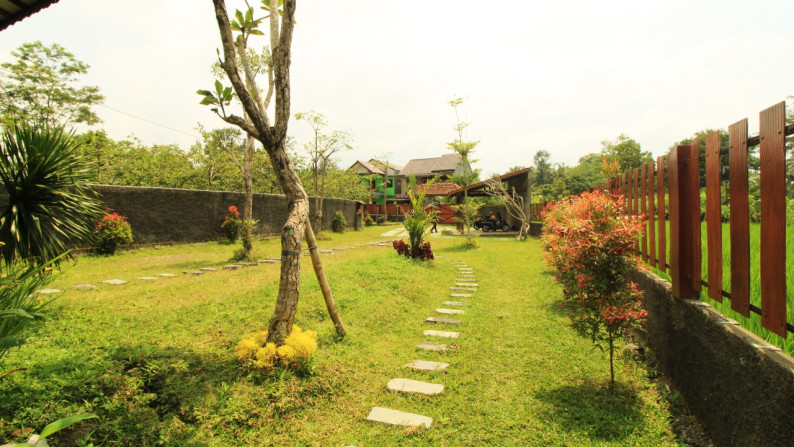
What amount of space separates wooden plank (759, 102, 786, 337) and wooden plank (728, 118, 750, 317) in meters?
0.18

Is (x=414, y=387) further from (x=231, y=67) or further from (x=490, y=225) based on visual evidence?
(x=490, y=225)

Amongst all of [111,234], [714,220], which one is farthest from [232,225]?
[714,220]

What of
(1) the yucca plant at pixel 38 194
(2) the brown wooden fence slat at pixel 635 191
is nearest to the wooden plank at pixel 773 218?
(2) the brown wooden fence slat at pixel 635 191

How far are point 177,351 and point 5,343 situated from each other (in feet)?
7.08

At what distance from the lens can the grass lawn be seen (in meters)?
2.29

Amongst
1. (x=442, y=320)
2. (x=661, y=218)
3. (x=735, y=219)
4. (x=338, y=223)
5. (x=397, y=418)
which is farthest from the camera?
(x=338, y=223)

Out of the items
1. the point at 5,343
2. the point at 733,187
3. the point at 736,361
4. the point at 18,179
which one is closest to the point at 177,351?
the point at 5,343

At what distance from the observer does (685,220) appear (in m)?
2.96

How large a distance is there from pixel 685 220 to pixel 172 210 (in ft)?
39.4

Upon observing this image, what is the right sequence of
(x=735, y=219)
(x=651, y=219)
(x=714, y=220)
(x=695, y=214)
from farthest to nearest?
(x=651, y=219) < (x=695, y=214) < (x=714, y=220) < (x=735, y=219)

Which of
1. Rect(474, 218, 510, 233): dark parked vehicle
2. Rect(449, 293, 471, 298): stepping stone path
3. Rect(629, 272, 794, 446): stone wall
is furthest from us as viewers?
Rect(474, 218, 510, 233): dark parked vehicle

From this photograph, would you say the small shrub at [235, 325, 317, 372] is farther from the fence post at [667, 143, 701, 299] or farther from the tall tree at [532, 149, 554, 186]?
the tall tree at [532, 149, 554, 186]

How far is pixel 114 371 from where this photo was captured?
2.59 meters

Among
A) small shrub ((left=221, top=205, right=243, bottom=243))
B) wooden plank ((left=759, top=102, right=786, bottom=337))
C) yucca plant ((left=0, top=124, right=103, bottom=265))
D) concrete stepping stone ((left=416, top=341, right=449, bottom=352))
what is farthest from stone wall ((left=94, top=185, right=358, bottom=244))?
wooden plank ((left=759, top=102, right=786, bottom=337))
